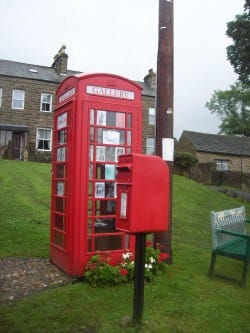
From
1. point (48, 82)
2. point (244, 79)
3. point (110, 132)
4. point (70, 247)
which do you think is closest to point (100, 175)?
point (110, 132)

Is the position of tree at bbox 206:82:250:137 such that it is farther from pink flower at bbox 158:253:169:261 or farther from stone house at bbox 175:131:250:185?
pink flower at bbox 158:253:169:261

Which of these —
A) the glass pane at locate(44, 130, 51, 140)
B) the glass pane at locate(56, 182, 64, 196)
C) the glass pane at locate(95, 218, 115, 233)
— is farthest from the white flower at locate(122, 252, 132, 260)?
the glass pane at locate(44, 130, 51, 140)

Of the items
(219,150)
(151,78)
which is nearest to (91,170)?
(151,78)

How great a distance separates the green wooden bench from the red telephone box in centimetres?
133

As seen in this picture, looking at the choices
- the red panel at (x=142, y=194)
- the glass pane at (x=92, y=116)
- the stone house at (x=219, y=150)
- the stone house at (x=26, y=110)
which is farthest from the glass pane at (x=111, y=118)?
the stone house at (x=219, y=150)

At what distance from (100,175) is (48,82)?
28.5 m

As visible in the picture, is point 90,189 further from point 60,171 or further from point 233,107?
point 233,107

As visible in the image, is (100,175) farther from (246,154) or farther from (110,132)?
(246,154)

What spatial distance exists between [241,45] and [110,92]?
15.2 m

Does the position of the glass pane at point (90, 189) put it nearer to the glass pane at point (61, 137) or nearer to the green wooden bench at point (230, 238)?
the glass pane at point (61, 137)

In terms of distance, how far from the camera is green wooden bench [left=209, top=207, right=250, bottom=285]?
6039 millimetres

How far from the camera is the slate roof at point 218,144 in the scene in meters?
39.8

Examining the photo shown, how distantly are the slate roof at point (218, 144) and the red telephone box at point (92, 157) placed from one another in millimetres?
33518

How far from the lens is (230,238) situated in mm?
7219
